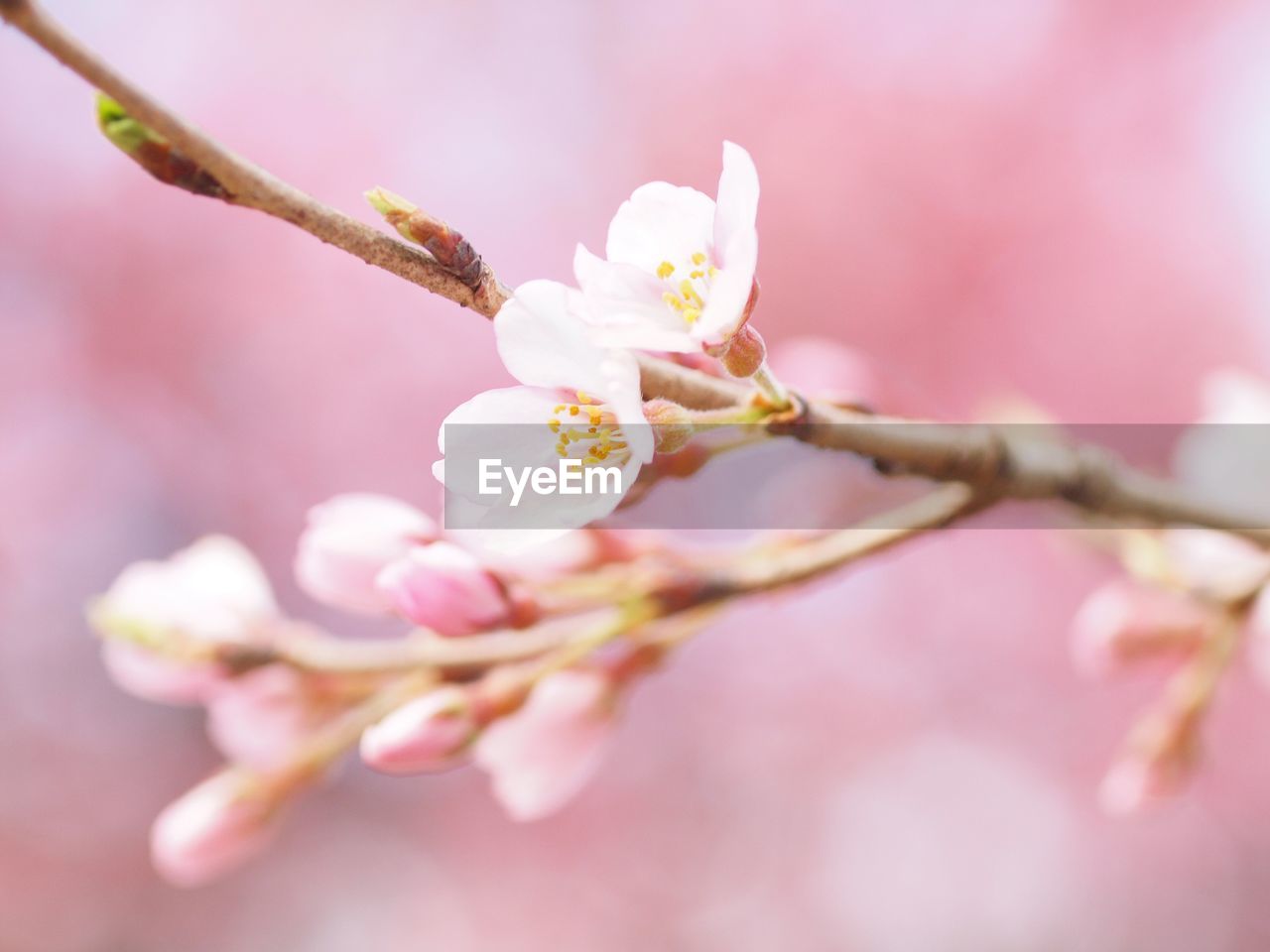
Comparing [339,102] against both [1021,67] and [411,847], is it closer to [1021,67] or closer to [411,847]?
[1021,67]

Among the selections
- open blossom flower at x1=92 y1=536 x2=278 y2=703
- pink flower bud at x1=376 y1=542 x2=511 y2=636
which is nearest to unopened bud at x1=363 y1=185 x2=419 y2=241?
pink flower bud at x1=376 y1=542 x2=511 y2=636

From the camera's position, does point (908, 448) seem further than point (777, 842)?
No

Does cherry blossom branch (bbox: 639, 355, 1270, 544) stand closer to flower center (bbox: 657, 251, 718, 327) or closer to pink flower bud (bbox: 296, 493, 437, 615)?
flower center (bbox: 657, 251, 718, 327)

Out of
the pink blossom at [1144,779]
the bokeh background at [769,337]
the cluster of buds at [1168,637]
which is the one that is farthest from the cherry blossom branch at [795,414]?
the bokeh background at [769,337]

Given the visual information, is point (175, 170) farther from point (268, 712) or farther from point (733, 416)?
point (268, 712)

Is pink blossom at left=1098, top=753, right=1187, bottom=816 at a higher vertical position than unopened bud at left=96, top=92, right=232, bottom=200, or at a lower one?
lower

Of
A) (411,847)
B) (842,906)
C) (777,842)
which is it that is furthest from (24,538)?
(842,906)

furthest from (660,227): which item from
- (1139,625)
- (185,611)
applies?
(1139,625)
